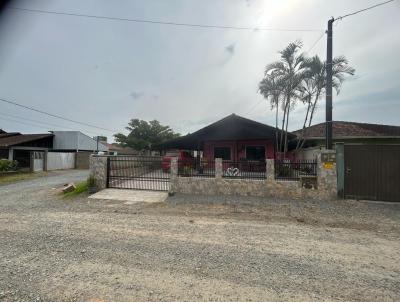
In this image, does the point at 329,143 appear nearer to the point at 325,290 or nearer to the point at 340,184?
the point at 340,184

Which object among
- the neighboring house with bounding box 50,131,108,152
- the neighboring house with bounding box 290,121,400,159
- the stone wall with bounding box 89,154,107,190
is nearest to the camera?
the stone wall with bounding box 89,154,107,190

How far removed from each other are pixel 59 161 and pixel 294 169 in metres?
24.0

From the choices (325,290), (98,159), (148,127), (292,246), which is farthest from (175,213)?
(148,127)

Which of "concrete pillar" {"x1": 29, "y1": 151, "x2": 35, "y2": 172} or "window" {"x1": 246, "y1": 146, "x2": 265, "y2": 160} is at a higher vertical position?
"window" {"x1": 246, "y1": 146, "x2": 265, "y2": 160}

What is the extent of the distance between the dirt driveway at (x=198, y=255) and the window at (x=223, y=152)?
13626mm

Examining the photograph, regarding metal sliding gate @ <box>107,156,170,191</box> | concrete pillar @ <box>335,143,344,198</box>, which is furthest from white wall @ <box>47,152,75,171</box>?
concrete pillar @ <box>335,143,344,198</box>

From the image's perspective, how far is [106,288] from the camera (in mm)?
2859

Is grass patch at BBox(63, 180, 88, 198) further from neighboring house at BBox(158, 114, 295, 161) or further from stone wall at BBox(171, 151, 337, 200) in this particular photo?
neighboring house at BBox(158, 114, 295, 161)

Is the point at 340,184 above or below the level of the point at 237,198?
above

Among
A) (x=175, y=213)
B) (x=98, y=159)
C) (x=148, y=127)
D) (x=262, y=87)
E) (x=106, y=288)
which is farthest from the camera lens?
(x=148, y=127)

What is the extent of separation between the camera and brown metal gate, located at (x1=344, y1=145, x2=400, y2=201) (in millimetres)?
8195

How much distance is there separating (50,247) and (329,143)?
31.1 feet

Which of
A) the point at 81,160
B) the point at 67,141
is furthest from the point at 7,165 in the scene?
the point at 67,141

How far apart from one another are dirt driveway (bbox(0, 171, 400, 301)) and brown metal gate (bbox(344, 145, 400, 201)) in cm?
145
